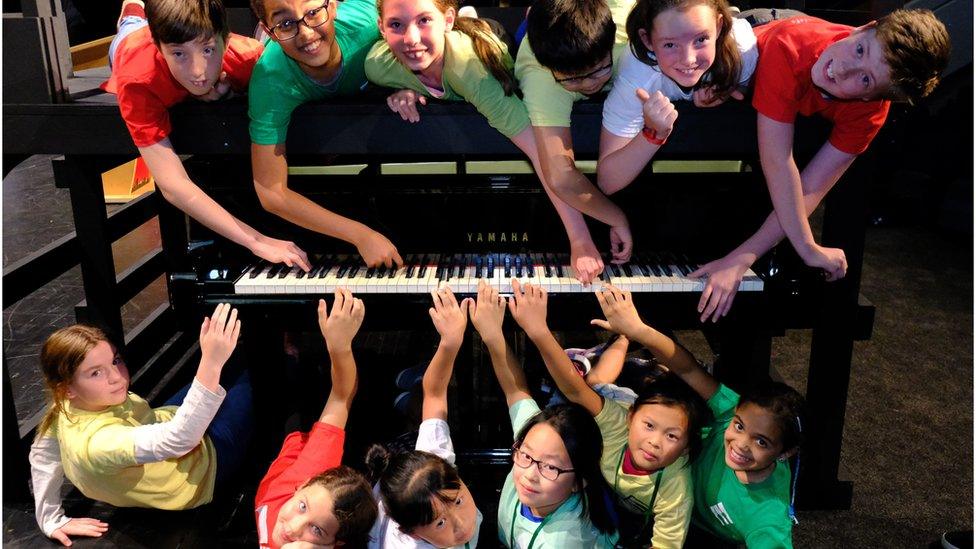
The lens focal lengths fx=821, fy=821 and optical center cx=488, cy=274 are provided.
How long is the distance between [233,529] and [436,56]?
1406 mm

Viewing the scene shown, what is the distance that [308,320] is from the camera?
2242mm

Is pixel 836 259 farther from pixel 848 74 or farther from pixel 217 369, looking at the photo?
pixel 217 369

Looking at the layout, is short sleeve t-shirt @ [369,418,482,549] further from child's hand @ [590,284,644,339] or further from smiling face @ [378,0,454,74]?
smiling face @ [378,0,454,74]

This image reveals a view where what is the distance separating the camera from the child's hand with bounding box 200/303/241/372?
2.10 m

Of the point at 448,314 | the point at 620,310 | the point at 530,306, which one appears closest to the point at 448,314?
the point at 448,314

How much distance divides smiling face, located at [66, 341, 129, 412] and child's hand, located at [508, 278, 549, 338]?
3.50ft

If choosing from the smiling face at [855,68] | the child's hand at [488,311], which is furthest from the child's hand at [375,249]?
the smiling face at [855,68]

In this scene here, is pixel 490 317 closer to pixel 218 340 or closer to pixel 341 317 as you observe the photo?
pixel 341 317

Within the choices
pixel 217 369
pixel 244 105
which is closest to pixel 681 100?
pixel 244 105

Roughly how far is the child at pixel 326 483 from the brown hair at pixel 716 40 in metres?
0.98

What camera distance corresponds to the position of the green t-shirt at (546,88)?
2.04 m

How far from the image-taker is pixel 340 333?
2.20 metres

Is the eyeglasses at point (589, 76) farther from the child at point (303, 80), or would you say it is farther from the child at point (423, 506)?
the child at point (423, 506)

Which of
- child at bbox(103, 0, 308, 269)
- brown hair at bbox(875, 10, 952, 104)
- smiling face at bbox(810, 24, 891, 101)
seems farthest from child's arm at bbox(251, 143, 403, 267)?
brown hair at bbox(875, 10, 952, 104)
